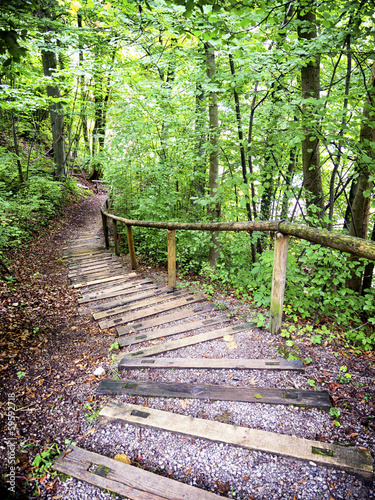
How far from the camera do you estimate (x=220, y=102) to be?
605cm

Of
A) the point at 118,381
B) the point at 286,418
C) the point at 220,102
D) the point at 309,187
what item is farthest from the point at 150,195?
the point at 286,418

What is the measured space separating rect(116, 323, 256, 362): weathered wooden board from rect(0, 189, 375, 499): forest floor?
283 mm

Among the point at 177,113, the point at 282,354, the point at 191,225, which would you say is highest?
the point at 177,113

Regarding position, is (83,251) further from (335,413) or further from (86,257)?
(335,413)

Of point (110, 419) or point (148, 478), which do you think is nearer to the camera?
point (148, 478)

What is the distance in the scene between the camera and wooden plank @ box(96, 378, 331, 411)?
192cm

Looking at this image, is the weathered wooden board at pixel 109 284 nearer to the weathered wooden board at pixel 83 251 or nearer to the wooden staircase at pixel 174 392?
the wooden staircase at pixel 174 392

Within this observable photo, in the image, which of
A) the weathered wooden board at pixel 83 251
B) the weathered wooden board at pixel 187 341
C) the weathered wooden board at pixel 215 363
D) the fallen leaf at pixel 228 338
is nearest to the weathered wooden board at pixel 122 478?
the weathered wooden board at pixel 215 363

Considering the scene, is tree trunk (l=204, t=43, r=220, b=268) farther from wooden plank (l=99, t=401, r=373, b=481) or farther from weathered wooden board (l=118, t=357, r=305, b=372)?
wooden plank (l=99, t=401, r=373, b=481)

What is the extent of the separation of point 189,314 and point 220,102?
5028 millimetres

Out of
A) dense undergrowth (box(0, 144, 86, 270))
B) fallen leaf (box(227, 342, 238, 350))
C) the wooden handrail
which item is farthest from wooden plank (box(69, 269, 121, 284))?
fallen leaf (box(227, 342, 238, 350))

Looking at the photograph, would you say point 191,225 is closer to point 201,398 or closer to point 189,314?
point 189,314

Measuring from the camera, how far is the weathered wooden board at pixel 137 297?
412 centimetres

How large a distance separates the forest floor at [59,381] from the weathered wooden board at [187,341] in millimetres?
283
